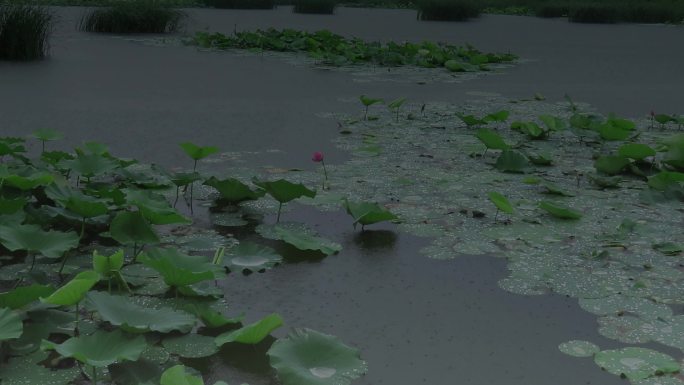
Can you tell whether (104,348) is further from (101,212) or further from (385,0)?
(385,0)

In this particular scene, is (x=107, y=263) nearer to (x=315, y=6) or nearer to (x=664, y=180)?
(x=664, y=180)

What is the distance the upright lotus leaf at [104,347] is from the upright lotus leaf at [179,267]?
7.6 inches

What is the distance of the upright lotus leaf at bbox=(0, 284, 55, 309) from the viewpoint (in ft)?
3.91

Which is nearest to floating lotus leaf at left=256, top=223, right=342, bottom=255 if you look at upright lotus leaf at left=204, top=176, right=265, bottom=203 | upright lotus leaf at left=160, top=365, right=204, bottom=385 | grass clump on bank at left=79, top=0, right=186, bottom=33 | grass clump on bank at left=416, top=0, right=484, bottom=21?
upright lotus leaf at left=204, top=176, right=265, bottom=203

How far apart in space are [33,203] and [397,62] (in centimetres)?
406

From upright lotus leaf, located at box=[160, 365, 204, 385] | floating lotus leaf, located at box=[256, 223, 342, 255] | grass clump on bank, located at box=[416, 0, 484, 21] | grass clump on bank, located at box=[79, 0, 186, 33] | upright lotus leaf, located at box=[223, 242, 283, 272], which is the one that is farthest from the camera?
grass clump on bank, located at box=[416, 0, 484, 21]

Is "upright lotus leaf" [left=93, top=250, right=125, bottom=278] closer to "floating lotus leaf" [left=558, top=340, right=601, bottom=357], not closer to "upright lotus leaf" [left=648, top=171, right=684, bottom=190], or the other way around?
"floating lotus leaf" [left=558, top=340, right=601, bottom=357]

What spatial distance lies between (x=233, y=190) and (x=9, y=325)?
89cm

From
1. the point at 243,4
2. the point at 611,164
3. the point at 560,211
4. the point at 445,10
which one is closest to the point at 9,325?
the point at 560,211

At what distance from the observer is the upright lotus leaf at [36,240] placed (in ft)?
4.65

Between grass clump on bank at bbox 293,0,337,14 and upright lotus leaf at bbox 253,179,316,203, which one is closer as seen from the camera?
upright lotus leaf at bbox 253,179,316,203

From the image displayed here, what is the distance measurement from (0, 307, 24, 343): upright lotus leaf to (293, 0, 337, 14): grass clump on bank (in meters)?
10.4

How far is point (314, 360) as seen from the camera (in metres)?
1.12

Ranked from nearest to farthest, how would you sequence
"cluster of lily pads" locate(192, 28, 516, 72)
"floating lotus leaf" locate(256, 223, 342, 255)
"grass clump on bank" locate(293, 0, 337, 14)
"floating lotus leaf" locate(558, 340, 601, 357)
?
1. "floating lotus leaf" locate(558, 340, 601, 357)
2. "floating lotus leaf" locate(256, 223, 342, 255)
3. "cluster of lily pads" locate(192, 28, 516, 72)
4. "grass clump on bank" locate(293, 0, 337, 14)
